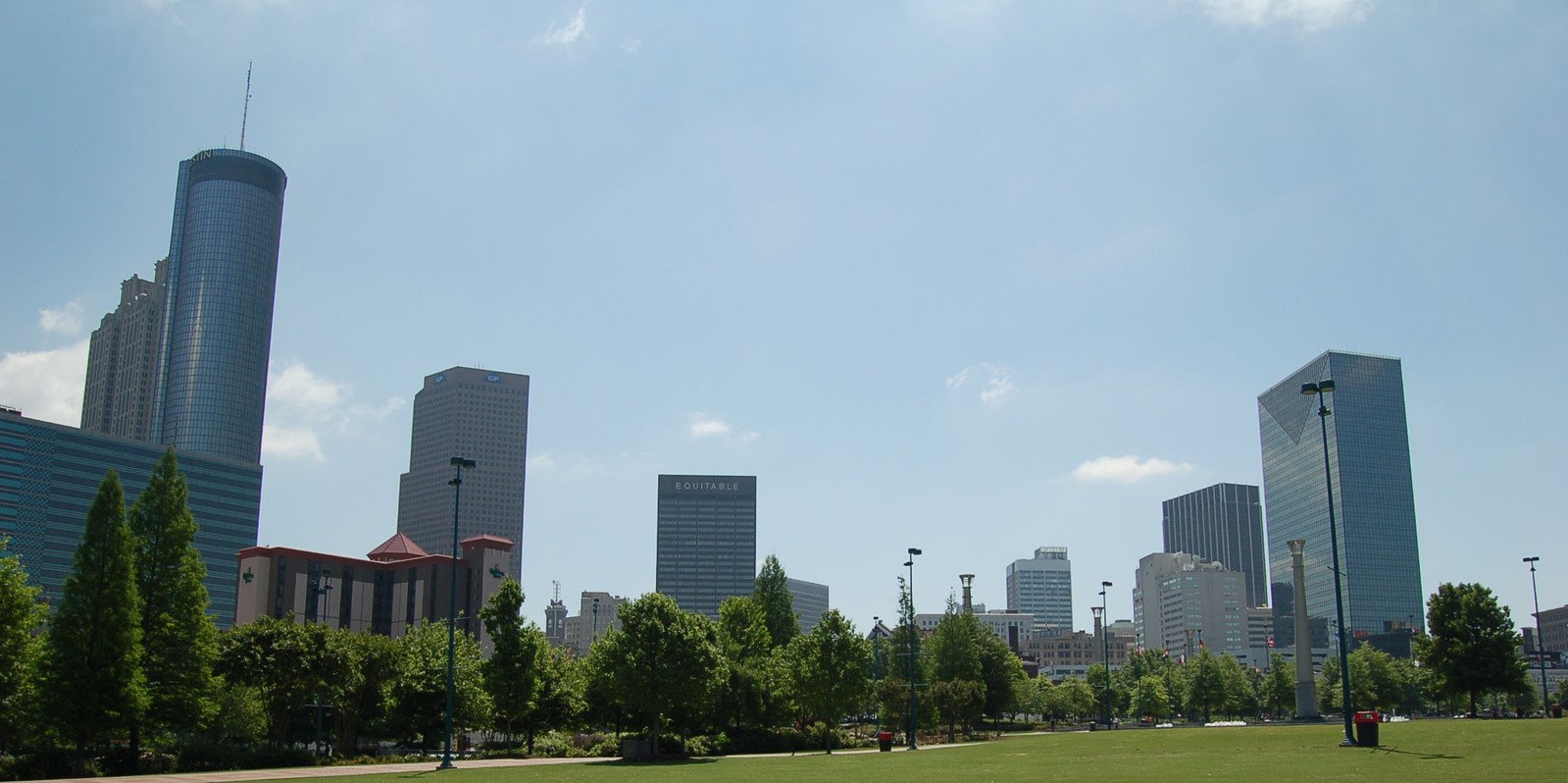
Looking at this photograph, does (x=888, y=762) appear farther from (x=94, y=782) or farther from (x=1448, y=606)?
(x=1448, y=606)

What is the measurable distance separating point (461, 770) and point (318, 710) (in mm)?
18059

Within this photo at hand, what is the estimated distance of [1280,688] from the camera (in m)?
123

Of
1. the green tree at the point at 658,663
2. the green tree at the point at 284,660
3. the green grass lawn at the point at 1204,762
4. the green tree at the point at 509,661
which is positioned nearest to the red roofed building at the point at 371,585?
the green tree at the point at 509,661

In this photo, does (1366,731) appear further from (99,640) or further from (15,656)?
(15,656)

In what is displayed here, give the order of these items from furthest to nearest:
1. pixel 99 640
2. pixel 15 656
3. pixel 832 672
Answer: pixel 832 672
pixel 99 640
pixel 15 656

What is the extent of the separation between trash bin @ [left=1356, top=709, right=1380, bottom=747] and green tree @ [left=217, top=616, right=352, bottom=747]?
141 ft

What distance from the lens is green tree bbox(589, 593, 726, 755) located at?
5291cm

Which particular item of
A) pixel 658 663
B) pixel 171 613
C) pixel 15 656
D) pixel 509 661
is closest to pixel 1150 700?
pixel 509 661

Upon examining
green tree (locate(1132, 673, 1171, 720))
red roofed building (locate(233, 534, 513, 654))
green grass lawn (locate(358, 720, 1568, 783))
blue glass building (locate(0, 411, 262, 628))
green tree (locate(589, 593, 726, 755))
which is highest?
blue glass building (locate(0, 411, 262, 628))

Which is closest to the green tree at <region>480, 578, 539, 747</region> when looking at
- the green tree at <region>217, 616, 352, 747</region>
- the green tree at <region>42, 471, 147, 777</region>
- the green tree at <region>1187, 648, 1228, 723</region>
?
the green tree at <region>217, 616, 352, 747</region>

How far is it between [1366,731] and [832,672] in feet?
92.7

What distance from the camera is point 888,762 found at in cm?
4456

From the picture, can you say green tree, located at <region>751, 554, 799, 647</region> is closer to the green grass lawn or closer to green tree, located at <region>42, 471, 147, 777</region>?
the green grass lawn

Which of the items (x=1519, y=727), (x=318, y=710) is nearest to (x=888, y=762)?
(x=1519, y=727)
